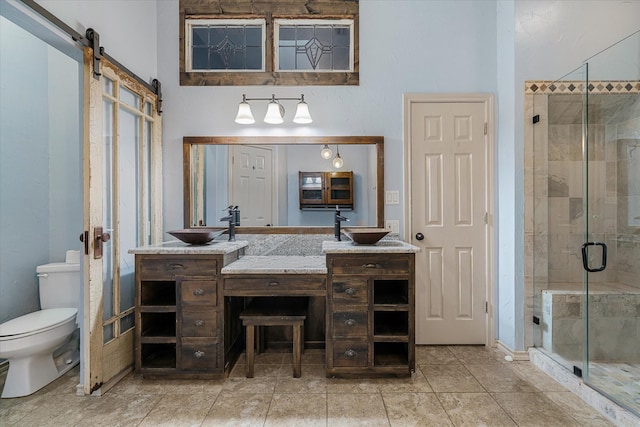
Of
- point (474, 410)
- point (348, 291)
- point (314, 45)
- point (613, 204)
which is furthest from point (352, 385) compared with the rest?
point (314, 45)

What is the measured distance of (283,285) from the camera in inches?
85.6

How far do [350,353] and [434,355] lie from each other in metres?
0.83

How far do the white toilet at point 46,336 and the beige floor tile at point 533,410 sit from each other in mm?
2778

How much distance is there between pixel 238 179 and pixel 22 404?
1950 millimetres

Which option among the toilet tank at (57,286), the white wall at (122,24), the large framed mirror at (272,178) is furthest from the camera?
the large framed mirror at (272,178)

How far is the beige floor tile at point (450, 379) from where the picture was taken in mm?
2082

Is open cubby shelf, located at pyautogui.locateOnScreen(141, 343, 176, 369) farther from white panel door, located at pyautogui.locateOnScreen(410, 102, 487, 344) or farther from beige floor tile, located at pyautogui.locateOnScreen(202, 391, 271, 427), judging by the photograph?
white panel door, located at pyautogui.locateOnScreen(410, 102, 487, 344)

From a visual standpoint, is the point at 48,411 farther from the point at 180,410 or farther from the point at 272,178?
the point at 272,178

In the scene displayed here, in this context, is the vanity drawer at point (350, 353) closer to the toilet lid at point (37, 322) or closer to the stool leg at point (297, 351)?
the stool leg at point (297, 351)

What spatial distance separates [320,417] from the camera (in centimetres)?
181

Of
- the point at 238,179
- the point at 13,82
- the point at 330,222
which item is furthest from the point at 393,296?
the point at 13,82

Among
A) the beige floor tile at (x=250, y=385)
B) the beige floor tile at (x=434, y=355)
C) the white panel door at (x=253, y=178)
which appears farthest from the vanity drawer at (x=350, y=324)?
the white panel door at (x=253, y=178)

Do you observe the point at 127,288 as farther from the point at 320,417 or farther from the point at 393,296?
the point at 393,296

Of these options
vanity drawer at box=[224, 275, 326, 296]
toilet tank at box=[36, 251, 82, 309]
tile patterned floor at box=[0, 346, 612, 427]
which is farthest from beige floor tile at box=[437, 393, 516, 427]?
toilet tank at box=[36, 251, 82, 309]
